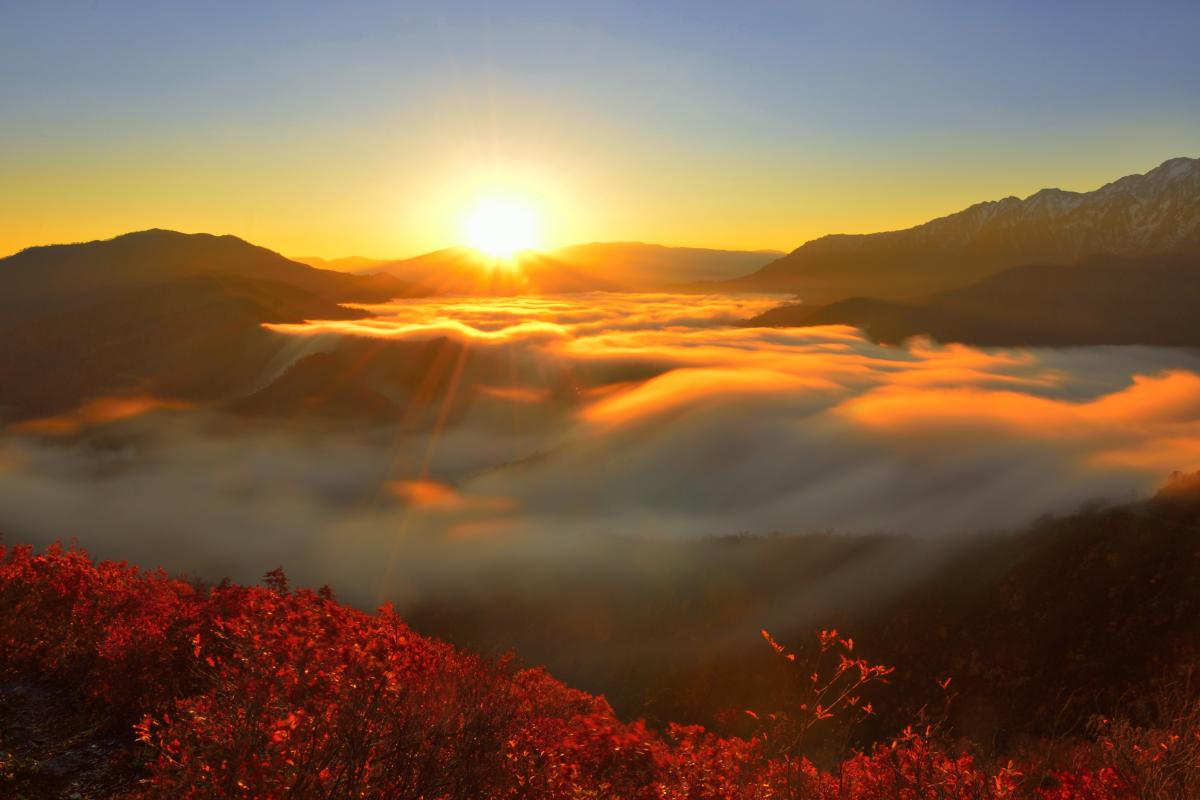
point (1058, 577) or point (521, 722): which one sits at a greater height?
point (521, 722)

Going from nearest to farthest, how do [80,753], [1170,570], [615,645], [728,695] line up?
[80,753] < [1170,570] < [728,695] < [615,645]

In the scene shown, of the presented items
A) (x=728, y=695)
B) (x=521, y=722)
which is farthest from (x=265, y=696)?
(x=728, y=695)

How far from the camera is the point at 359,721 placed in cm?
1042

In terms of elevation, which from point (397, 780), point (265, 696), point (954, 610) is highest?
point (265, 696)

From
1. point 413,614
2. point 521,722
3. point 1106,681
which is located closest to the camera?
point 521,722

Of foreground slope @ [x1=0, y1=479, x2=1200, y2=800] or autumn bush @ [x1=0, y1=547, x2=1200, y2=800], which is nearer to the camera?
autumn bush @ [x1=0, y1=547, x2=1200, y2=800]

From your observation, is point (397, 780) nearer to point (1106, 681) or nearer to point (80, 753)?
point (80, 753)

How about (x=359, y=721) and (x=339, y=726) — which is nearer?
(x=339, y=726)

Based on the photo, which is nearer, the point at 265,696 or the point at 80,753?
the point at 265,696

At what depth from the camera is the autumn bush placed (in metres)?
10.1

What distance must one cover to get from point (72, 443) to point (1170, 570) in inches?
8280

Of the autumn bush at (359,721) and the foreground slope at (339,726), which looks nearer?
the autumn bush at (359,721)

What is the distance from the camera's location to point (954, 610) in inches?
2485

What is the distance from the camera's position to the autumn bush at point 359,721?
10.1 meters
